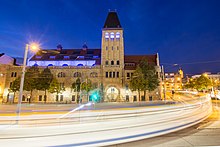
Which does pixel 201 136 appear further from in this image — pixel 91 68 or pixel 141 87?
pixel 91 68

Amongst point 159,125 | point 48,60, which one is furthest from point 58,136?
point 48,60

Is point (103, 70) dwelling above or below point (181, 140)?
above

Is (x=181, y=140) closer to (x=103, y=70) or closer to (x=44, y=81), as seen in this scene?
(x=103, y=70)

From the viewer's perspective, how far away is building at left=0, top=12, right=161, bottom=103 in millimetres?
41812

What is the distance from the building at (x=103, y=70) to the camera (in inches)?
1646

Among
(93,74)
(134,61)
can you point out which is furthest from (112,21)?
(93,74)

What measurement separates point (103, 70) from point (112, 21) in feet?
64.6

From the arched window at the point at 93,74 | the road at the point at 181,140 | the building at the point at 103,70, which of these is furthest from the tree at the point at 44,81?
the road at the point at 181,140

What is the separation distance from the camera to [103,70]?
42875 mm

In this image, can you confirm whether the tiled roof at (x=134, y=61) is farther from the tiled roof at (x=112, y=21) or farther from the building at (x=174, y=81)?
the building at (x=174, y=81)

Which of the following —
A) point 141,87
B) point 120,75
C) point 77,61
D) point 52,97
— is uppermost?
point 77,61

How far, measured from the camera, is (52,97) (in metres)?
42.0

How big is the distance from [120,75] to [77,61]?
1684 centimetres

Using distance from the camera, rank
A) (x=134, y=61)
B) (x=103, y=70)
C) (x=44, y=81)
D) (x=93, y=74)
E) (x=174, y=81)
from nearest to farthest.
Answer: (x=44, y=81), (x=103, y=70), (x=93, y=74), (x=134, y=61), (x=174, y=81)
